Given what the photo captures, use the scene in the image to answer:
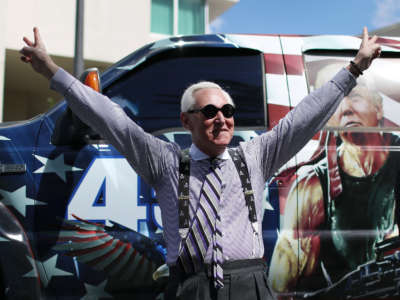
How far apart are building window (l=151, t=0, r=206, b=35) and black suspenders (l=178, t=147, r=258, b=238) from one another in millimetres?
12132

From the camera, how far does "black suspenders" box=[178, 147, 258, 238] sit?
5.01 feet

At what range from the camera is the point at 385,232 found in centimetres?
277

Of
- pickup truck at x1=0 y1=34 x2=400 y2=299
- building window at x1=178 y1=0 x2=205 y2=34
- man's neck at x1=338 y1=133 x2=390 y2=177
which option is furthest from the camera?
building window at x1=178 y1=0 x2=205 y2=34

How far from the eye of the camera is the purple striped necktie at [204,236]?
1492 millimetres

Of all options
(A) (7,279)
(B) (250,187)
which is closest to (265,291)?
(B) (250,187)

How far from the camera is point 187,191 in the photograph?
5.10 ft

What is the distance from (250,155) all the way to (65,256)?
1464 mm

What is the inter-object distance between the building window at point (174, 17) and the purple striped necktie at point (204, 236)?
1224cm

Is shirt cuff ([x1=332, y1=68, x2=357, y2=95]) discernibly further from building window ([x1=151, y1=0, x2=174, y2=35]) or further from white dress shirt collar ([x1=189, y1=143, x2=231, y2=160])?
building window ([x1=151, y1=0, x2=174, y2=35])

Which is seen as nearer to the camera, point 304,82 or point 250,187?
point 250,187

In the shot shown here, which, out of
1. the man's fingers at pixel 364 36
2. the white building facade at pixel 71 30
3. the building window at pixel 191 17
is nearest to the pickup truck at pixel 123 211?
the man's fingers at pixel 364 36

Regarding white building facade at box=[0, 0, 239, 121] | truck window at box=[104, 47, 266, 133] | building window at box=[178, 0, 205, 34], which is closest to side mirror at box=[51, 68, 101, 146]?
truck window at box=[104, 47, 266, 133]

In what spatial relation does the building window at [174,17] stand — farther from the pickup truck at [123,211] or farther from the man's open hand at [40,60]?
the man's open hand at [40,60]

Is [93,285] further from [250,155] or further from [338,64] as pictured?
[338,64]
